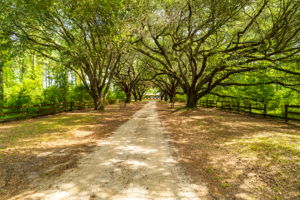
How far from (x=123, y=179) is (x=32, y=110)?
14.8 meters

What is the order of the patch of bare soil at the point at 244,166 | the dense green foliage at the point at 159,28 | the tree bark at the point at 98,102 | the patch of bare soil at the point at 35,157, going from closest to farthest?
the patch of bare soil at the point at 244,166 → the patch of bare soil at the point at 35,157 → the dense green foliage at the point at 159,28 → the tree bark at the point at 98,102

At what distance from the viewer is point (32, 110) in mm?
14148

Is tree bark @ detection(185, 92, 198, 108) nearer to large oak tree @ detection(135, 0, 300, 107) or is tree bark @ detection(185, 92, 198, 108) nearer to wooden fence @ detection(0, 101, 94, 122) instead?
large oak tree @ detection(135, 0, 300, 107)

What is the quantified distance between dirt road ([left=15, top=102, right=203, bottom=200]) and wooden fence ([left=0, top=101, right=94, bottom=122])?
11.2 meters

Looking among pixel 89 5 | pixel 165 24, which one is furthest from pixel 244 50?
pixel 89 5

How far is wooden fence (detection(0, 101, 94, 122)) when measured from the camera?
1201 centimetres

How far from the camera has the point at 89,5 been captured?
10.2m

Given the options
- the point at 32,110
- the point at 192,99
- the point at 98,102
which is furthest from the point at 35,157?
the point at 192,99

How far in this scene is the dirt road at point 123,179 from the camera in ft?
10.1

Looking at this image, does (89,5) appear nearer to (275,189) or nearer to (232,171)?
(232,171)

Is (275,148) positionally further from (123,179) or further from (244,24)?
(244,24)

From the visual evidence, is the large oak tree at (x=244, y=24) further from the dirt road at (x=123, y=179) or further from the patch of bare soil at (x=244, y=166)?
the dirt road at (x=123, y=179)

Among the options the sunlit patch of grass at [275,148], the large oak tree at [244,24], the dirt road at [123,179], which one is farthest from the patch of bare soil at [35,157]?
the large oak tree at [244,24]

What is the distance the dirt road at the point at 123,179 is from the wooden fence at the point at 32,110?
36.8 ft
